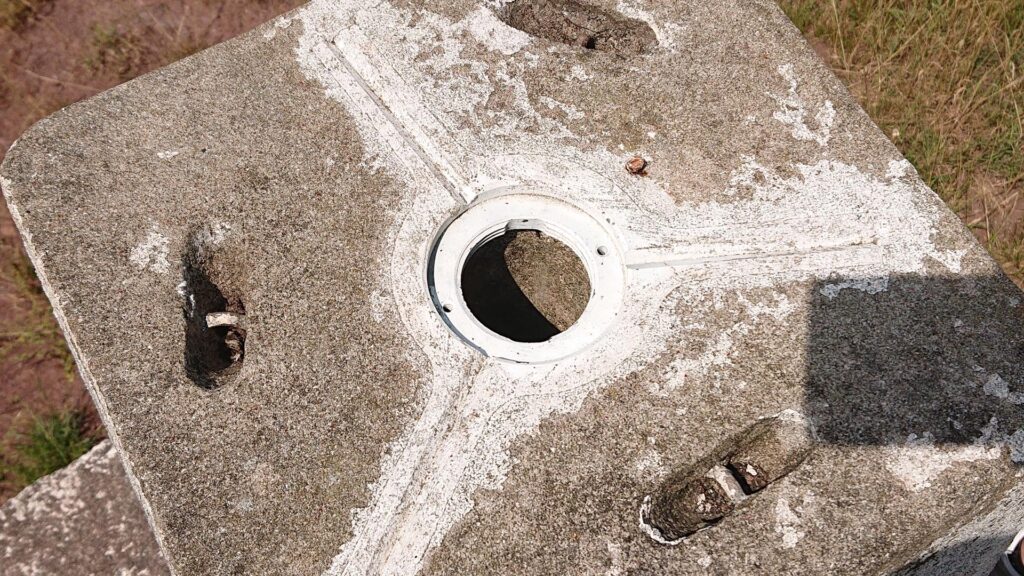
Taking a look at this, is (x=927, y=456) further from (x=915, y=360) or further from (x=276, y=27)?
(x=276, y=27)

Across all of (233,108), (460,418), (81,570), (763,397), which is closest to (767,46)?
(763,397)

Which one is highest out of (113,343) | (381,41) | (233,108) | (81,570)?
(381,41)

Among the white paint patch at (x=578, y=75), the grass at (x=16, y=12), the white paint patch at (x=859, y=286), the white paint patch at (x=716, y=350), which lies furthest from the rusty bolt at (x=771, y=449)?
the grass at (x=16, y=12)

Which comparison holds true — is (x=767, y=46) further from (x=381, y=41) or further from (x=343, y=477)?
(x=343, y=477)

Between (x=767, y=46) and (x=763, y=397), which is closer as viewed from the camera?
(x=763, y=397)

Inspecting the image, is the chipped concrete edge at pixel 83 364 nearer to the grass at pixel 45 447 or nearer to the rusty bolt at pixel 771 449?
the grass at pixel 45 447

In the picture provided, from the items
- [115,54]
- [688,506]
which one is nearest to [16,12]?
[115,54]

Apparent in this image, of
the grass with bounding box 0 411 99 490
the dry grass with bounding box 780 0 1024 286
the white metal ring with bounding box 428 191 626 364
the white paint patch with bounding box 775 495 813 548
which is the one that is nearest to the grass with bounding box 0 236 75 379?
the grass with bounding box 0 411 99 490
